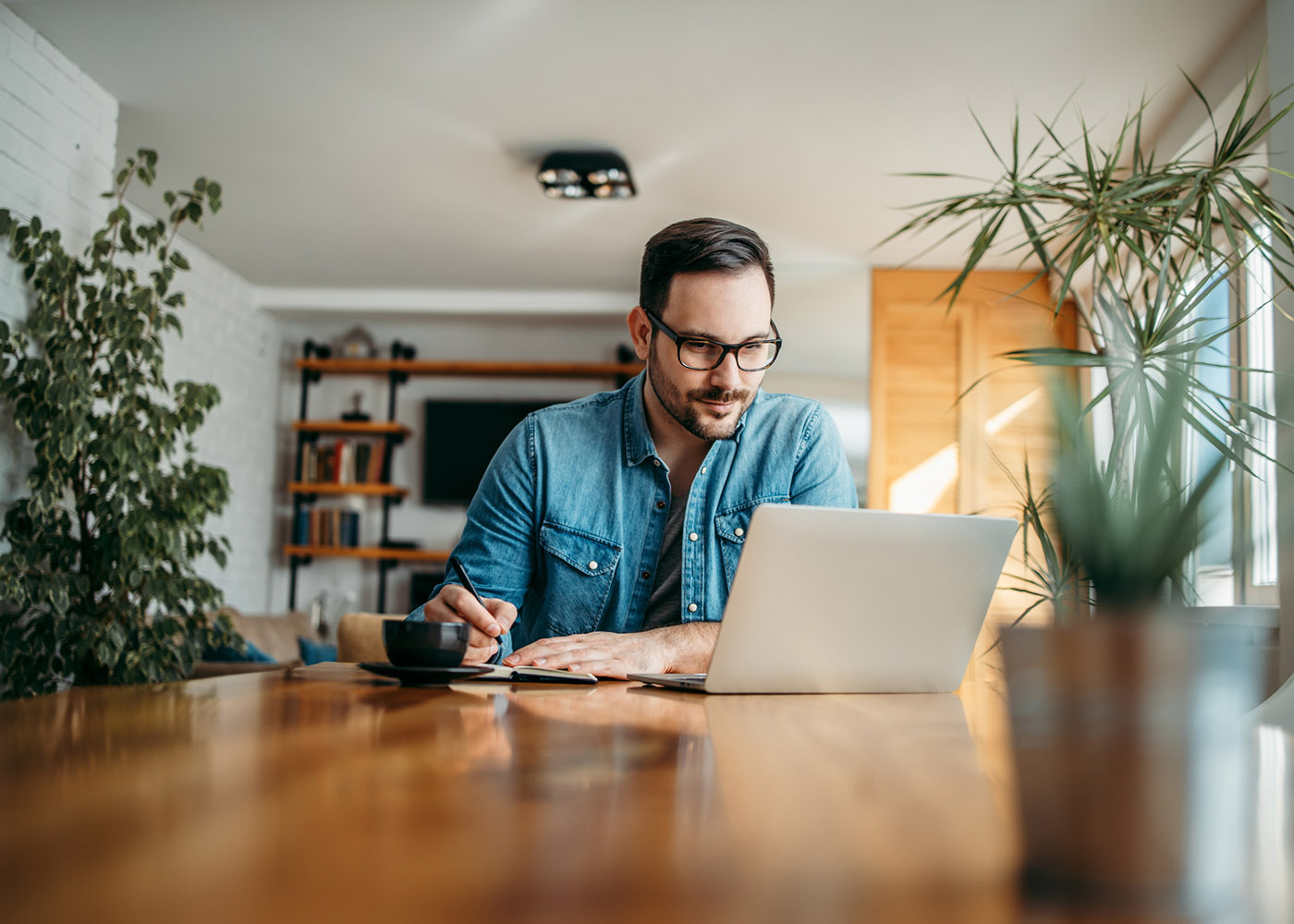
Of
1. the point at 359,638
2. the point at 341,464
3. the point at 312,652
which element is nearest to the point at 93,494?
the point at 359,638

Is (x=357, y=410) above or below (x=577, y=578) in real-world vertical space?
above

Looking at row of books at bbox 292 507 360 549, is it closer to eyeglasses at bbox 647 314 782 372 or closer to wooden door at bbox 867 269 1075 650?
wooden door at bbox 867 269 1075 650

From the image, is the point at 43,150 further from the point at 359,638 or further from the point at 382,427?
the point at 382,427

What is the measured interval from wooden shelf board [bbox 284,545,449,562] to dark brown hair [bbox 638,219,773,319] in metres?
4.85

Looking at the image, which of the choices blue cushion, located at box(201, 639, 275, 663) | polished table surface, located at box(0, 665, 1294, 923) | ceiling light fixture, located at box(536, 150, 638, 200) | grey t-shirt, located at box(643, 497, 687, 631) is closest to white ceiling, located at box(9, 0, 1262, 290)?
ceiling light fixture, located at box(536, 150, 638, 200)

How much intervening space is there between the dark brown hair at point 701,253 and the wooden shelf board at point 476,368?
181 inches

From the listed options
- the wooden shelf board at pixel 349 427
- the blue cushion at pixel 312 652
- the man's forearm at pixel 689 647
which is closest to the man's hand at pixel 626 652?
the man's forearm at pixel 689 647

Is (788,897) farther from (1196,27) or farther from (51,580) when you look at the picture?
(1196,27)

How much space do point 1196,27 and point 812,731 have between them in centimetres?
340

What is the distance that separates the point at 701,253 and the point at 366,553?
514 centimetres

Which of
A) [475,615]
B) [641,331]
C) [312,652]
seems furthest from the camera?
[312,652]

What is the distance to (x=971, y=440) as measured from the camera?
17.5 ft

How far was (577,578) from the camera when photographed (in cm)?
164


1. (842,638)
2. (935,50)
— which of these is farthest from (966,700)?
(935,50)
